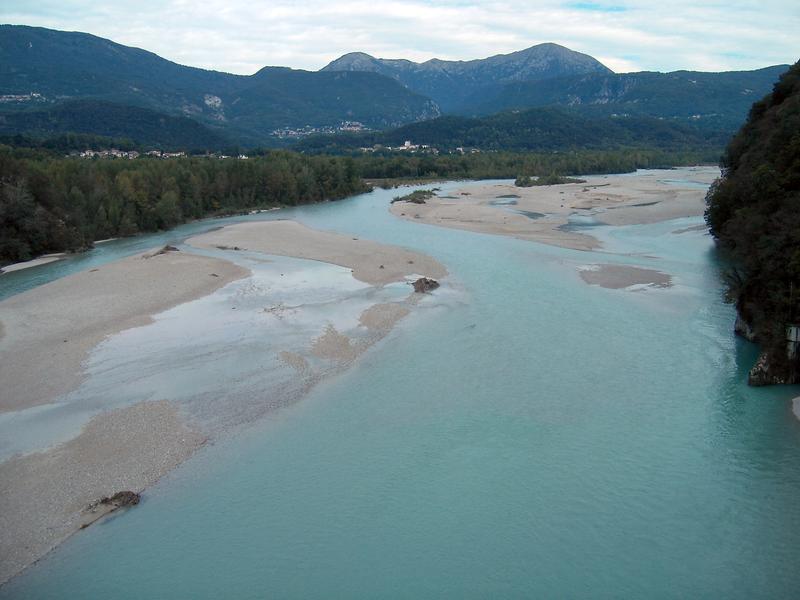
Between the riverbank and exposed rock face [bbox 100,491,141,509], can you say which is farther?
the riverbank

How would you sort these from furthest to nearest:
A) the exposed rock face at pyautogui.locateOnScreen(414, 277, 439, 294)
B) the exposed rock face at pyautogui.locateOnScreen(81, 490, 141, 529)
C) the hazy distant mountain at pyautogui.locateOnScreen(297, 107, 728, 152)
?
1. the hazy distant mountain at pyautogui.locateOnScreen(297, 107, 728, 152)
2. the exposed rock face at pyautogui.locateOnScreen(414, 277, 439, 294)
3. the exposed rock face at pyautogui.locateOnScreen(81, 490, 141, 529)

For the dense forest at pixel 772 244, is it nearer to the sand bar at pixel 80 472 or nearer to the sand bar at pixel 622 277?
the sand bar at pixel 622 277

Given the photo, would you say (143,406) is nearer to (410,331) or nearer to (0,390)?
(0,390)

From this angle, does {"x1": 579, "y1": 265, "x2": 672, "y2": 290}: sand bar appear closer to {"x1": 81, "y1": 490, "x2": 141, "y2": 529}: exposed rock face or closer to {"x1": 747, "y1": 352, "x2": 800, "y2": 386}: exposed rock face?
{"x1": 747, "y1": 352, "x2": 800, "y2": 386}: exposed rock face

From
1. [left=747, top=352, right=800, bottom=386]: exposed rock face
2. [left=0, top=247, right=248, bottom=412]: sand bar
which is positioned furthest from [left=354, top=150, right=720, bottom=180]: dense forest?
[left=747, top=352, right=800, bottom=386]: exposed rock face

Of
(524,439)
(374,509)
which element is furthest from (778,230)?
(374,509)

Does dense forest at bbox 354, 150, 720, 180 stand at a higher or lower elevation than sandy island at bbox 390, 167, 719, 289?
higher

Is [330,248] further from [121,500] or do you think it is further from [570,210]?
[121,500]

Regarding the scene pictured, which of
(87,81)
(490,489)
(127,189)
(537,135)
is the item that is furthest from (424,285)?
(87,81)


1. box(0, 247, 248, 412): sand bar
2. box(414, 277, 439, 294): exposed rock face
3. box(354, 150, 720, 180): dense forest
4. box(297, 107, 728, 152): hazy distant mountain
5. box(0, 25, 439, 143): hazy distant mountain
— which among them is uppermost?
box(0, 25, 439, 143): hazy distant mountain
